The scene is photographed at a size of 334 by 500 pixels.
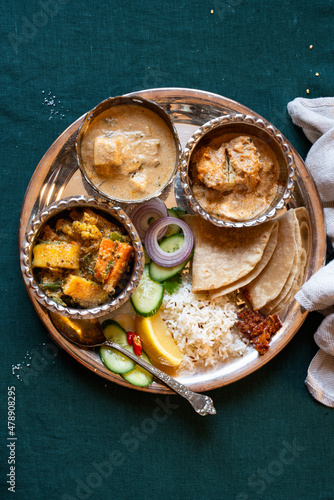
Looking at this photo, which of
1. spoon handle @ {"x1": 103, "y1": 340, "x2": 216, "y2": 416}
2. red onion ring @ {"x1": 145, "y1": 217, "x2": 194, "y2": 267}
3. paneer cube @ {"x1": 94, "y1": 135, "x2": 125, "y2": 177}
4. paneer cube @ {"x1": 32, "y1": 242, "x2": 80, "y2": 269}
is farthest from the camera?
red onion ring @ {"x1": 145, "y1": 217, "x2": 194, "y2": 267}

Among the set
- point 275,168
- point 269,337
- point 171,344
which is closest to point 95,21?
point 275,168

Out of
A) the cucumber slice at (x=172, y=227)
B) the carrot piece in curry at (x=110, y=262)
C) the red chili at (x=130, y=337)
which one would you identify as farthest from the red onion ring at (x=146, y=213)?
the red chili at (x=130, y=337)

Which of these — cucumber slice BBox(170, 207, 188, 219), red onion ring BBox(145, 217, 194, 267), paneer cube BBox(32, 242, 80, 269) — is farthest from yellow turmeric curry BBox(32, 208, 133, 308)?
cucumber slice BBox(170, 207, 188, 219)

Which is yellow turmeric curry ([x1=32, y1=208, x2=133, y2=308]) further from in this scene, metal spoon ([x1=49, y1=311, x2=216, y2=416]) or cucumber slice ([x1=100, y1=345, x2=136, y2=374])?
cucumber slice ([x1=100, y1=345, x2=136, y2=374])

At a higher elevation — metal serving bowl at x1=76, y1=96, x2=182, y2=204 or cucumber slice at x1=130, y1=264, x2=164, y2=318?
metal serving bowl at x1=76, y1=96, x2=182, y2=204

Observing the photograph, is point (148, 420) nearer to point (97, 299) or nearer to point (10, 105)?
point (97, 299)

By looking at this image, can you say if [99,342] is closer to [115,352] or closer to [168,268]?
[115,352]
